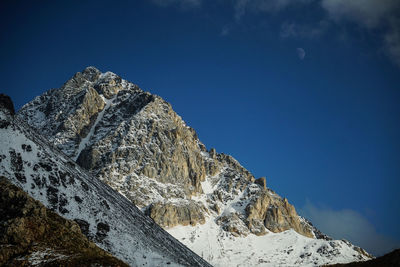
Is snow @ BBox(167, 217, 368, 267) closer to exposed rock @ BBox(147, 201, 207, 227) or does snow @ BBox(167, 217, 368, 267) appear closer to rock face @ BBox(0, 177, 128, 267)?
exposed rock @ BBox(147, 201, 207, 227)

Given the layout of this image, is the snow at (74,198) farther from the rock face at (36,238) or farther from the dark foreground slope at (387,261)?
the dark foreground slope at (387,261)

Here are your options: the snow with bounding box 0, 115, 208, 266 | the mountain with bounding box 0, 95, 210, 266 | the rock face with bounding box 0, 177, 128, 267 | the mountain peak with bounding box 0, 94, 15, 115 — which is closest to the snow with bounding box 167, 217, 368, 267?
the mountain with bounding box 0, 95, 210, 266

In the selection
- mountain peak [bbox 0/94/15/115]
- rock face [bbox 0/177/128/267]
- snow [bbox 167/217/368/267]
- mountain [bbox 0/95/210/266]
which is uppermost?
mountain peak [bbox 0/94/15/115]

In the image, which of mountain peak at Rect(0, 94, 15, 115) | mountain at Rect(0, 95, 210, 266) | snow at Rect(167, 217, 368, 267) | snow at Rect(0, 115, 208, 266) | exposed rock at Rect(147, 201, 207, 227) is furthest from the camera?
exposed rock at Rect(147, 201, 207, 227)

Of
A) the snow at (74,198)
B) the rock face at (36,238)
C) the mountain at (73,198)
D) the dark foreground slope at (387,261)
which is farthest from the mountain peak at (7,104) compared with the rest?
the dark foreground slope at (387,261)

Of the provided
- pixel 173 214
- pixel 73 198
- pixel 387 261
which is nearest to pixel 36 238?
pixel 387 261

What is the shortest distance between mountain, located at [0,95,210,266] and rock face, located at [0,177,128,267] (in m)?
18.4

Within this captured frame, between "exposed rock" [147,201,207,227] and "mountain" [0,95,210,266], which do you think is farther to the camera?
"exposed rock" [147,201,207,227]

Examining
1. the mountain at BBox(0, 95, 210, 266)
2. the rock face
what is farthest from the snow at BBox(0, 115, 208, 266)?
the rock face

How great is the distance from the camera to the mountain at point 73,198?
200 feet

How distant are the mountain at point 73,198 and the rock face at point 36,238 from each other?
18370 millimetres

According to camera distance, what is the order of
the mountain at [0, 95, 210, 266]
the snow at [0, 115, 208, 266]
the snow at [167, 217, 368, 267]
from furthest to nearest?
the snow at [167, 217, 368, 267] → the snow at [0, 115, 208, 266] → the mountain at [0, 95, 210, 266]

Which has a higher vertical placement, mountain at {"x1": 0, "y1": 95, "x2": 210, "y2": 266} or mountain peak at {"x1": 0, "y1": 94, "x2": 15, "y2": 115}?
mountain peak at {"x1": 0, "y1": 94, "x2": 15, "y2": 115}

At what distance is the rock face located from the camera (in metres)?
28.3
